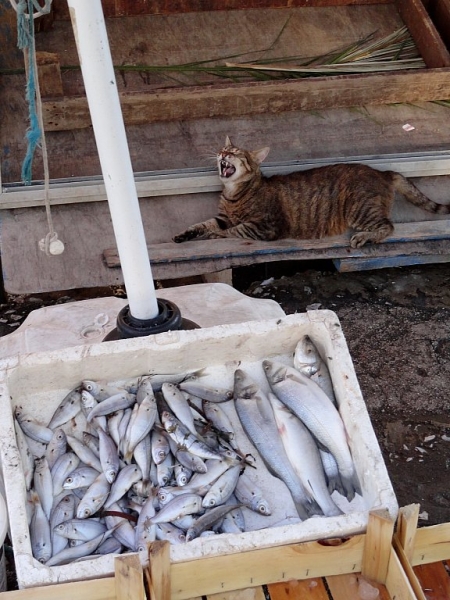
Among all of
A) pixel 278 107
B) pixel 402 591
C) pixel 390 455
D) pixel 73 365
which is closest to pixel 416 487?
pixel 390 455

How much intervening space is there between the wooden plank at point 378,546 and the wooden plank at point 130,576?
0.75 metres

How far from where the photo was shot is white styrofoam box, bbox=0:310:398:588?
8.09 feet

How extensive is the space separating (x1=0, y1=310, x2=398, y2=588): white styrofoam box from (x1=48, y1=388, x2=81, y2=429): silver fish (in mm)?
56

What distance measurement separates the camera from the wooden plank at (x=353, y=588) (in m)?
2.54

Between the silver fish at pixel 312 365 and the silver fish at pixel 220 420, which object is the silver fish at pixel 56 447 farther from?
the silver fish at pixel 312 365

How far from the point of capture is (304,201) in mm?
5570

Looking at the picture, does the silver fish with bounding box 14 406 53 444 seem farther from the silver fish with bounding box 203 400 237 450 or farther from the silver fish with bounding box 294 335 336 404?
the silver fish with bounding box 294 335 336 404

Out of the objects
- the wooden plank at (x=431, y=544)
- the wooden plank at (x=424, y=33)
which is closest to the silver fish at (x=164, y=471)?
the wooden plank at (x=431, y=544)

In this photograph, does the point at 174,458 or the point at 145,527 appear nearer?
the point at 145,527

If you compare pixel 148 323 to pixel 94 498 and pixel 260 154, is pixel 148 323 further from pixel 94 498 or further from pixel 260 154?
pixel 260 154

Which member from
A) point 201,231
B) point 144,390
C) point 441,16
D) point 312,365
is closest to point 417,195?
point 201,231

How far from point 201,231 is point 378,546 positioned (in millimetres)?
3121

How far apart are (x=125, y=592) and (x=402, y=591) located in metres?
0.87

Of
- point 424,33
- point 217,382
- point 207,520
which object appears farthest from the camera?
point 424,33
